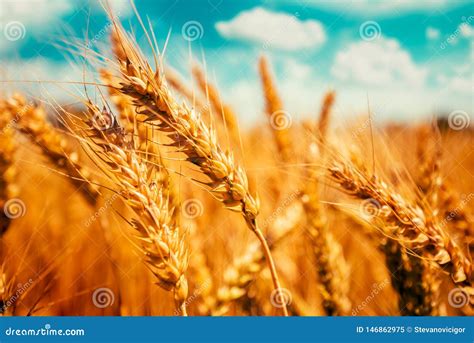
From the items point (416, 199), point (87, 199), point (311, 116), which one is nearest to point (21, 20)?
point (87, 199)

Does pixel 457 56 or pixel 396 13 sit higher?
pixel 396 13

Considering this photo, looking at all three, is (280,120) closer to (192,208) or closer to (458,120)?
(192,208)

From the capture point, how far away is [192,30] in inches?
65.9

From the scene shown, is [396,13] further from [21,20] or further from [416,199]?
[21,20]

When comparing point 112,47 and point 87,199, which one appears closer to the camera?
point 112,47

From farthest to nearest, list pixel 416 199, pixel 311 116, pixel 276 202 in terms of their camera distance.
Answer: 1. pixel 276 202
2. pixel 311 116
3. pixel 416 199

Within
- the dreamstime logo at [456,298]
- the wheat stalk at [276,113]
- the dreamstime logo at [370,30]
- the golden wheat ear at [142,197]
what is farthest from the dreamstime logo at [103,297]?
the dreamstime logo at [370,30]

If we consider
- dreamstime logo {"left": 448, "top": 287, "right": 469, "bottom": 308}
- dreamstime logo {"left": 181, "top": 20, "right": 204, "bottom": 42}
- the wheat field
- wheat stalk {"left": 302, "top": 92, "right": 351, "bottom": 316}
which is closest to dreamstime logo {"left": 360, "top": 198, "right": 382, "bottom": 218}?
the wheat field

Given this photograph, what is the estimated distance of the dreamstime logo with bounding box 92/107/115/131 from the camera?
0.92 m

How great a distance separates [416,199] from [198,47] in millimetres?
1107

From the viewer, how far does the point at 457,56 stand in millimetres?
1684
